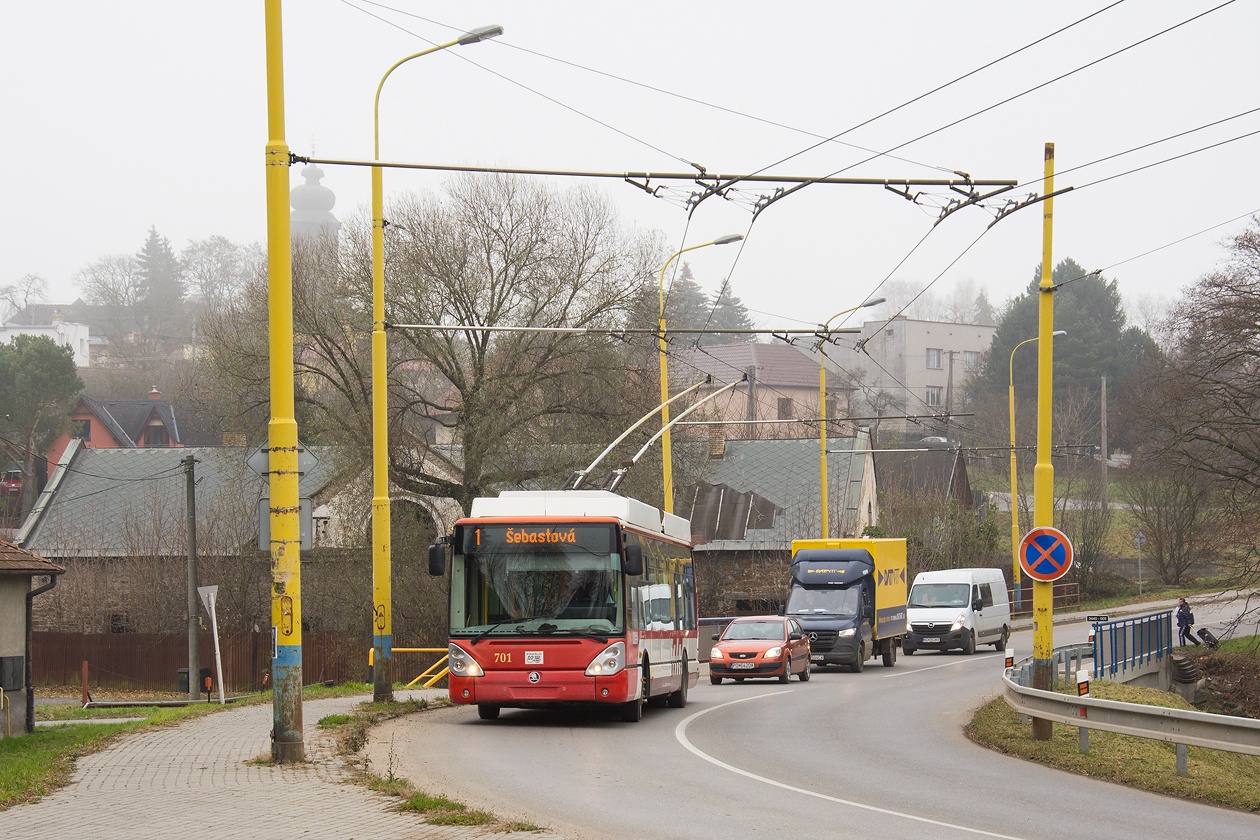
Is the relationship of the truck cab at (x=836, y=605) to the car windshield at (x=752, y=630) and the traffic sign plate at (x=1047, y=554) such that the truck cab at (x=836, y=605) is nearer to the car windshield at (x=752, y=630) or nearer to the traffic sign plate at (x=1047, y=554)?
the car windshield at (x=752, y=630)

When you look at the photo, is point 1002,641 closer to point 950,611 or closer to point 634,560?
point 950,611

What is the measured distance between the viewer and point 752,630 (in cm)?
2845

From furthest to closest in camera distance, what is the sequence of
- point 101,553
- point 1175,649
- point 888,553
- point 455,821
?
point 101,553, point 1175,649, point 888,553, point 455,821

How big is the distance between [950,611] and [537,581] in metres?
25.5

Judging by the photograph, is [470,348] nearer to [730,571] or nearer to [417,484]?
[417,484]

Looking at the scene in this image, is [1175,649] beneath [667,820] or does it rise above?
beneath

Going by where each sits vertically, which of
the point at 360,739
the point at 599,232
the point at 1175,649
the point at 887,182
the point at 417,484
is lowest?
the point at 1175,649

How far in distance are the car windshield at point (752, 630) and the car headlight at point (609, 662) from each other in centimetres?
1204

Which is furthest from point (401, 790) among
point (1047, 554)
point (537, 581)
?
point (1047, 554)

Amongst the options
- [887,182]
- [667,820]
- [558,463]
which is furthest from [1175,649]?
[667,820]

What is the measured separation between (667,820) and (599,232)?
88.7 feet

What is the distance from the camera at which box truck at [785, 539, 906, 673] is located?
32.1 m

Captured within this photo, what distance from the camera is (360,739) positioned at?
47.5 ft

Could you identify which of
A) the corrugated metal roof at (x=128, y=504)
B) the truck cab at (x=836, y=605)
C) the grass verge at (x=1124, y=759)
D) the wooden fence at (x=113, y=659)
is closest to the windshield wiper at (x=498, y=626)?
the grass verge at (x=1124, y=759)
